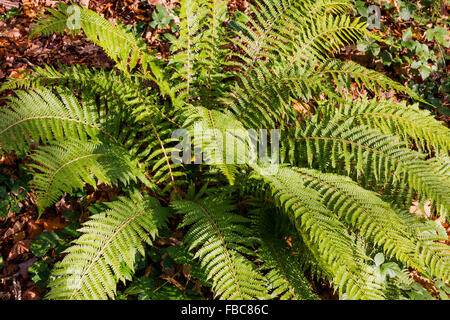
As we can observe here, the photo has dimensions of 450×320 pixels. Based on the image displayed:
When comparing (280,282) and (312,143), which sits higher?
(312,143)

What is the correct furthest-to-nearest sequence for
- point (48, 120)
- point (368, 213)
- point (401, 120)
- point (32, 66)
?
point (32, 66), point (401, 120), point (48, 120), point (368, 213)

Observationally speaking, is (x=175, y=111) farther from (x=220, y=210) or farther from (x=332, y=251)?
(x=332, y=251)

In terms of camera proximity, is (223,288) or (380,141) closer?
(223,288)

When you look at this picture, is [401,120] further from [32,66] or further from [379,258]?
[32,66]

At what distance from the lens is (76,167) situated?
72.7 inches

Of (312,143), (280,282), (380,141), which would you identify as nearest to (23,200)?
(280,282)

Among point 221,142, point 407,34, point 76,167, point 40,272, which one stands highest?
point 407,34

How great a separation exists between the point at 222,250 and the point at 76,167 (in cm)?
98

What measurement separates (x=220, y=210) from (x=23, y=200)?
5.17ft

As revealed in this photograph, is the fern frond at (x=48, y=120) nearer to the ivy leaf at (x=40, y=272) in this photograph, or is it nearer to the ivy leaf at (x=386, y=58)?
the ivy leaf at (x=40, y=272)

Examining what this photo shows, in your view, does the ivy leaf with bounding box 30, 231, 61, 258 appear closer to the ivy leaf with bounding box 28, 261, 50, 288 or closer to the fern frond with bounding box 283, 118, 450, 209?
the ivy leaf with bounding box 28, 261, 50, 288

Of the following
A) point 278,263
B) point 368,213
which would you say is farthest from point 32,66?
point 368,213

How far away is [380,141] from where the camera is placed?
204 cm

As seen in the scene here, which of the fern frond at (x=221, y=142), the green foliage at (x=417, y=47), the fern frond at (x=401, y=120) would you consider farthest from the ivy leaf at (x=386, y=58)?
the fern frond at (x=221, y=142)
